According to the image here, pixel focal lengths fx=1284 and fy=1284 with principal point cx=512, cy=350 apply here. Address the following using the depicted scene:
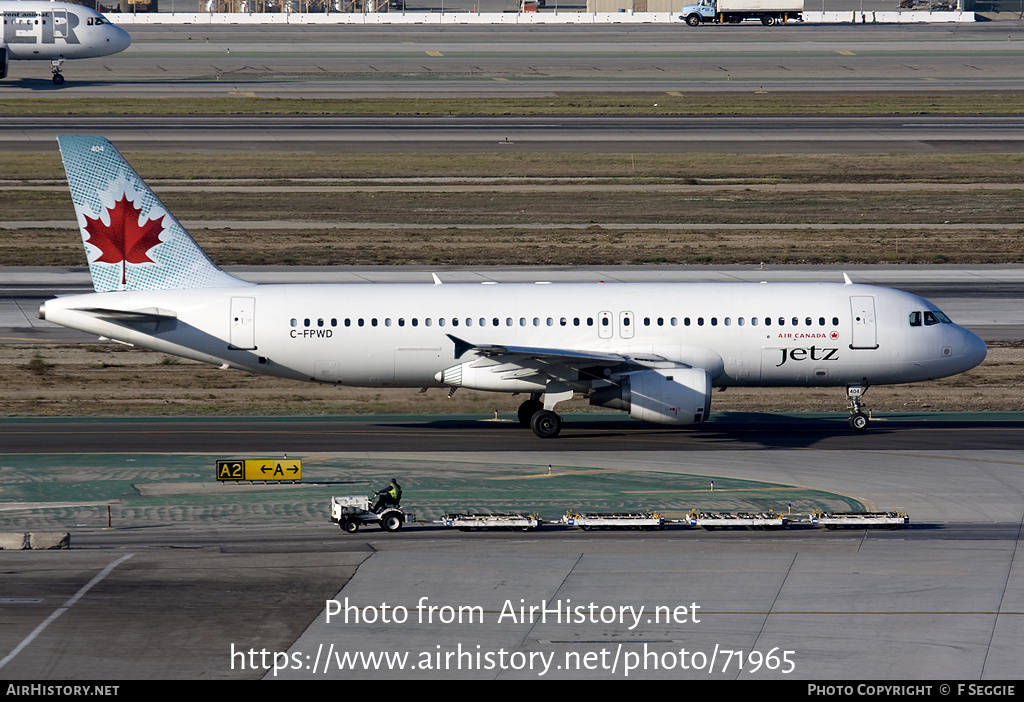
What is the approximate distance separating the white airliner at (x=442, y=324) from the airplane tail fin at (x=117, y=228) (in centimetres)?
4

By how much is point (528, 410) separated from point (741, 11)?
507ft

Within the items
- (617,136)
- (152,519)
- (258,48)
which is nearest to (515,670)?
(152,519)

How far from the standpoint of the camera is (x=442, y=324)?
4062 centimetres

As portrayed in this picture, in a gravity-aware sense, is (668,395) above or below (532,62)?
below

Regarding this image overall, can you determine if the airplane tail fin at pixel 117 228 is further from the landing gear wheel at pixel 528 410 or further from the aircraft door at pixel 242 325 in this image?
the landing gear wheel at pixel 528 410

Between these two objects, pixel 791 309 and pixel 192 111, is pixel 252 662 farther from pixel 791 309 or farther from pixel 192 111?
pixel 192 111

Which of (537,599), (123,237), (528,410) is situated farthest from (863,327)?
(123,237)

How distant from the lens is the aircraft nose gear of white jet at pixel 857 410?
1644 inches

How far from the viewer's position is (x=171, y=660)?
75.7 ft

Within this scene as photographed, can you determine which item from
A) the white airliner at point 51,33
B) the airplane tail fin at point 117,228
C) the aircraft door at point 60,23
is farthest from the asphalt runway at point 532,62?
the airplane tail fin at point 117,228

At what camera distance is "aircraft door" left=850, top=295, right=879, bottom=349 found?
41.0m

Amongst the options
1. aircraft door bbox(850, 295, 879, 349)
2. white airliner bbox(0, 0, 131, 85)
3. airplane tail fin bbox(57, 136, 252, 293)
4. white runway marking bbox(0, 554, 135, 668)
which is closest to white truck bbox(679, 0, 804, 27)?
white airliner bbox(0, 0, 131, 85)

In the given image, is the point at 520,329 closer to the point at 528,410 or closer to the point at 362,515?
the point at 528,410
